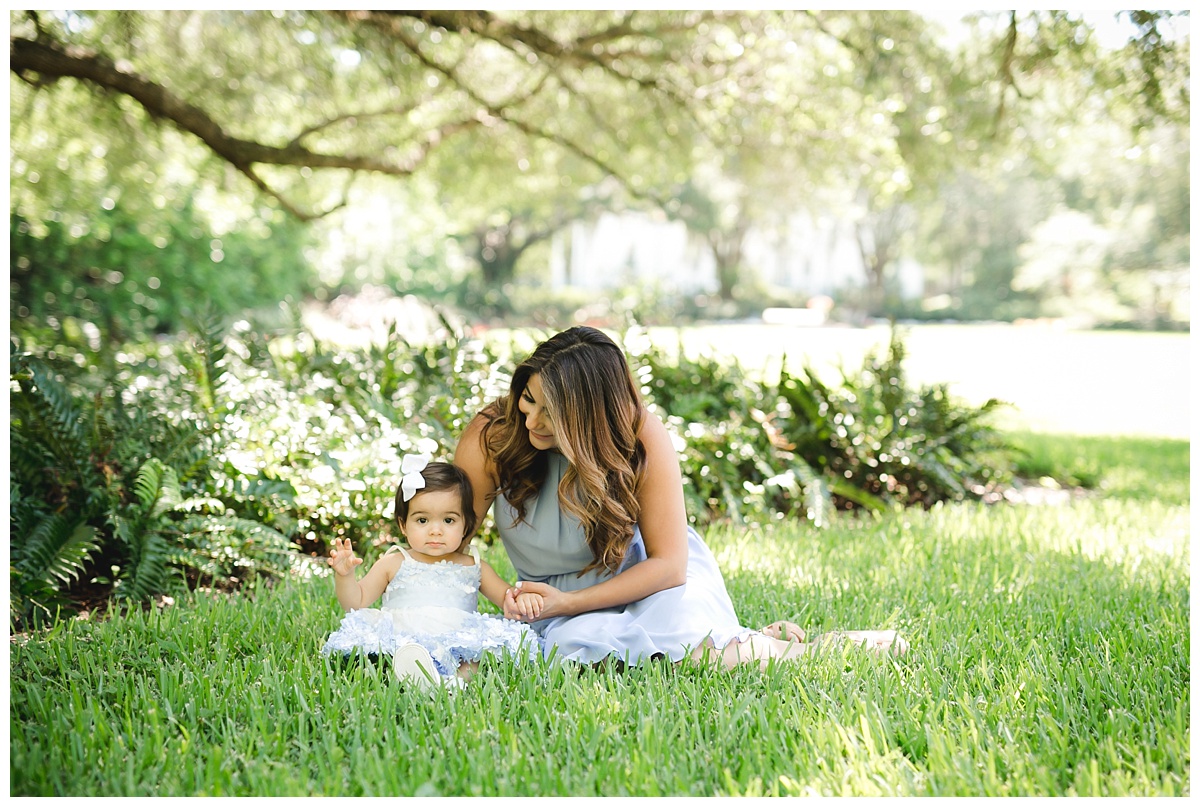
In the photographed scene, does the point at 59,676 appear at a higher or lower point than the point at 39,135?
lower

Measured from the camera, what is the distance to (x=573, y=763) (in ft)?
7.68

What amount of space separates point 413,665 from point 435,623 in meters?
0.20

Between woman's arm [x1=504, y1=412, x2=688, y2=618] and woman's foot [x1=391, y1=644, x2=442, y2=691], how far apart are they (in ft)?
1.38

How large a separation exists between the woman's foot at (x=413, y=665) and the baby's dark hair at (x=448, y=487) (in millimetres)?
431

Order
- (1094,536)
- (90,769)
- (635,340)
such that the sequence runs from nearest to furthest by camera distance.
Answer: (90,769) → (1094,536) → (635,340)

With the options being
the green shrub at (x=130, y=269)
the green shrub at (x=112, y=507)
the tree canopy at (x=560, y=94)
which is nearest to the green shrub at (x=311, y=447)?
the green shrub at (x=112, y=507)

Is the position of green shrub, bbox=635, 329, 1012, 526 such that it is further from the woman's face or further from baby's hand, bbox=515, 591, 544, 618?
baby's hand, bbox=515, 591, 544, 618

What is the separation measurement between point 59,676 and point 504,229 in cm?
3084

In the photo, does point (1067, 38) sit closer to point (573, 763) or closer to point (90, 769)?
point (573, 763)

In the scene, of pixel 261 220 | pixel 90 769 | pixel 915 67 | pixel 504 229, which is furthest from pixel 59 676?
pixel 504 229

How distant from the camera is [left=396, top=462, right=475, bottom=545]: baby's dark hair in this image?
10.0 feet

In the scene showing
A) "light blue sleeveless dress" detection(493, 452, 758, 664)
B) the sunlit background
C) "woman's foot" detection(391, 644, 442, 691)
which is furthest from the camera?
the sunlit background

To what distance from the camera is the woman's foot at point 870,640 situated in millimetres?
3121

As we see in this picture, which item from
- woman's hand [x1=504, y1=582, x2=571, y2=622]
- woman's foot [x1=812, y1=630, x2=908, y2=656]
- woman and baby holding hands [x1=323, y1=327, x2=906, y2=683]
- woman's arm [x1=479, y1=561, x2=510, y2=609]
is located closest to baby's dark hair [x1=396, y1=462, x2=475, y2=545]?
woman and baby holding hands [x1=323, y1=327, x2=906, y2=683]
